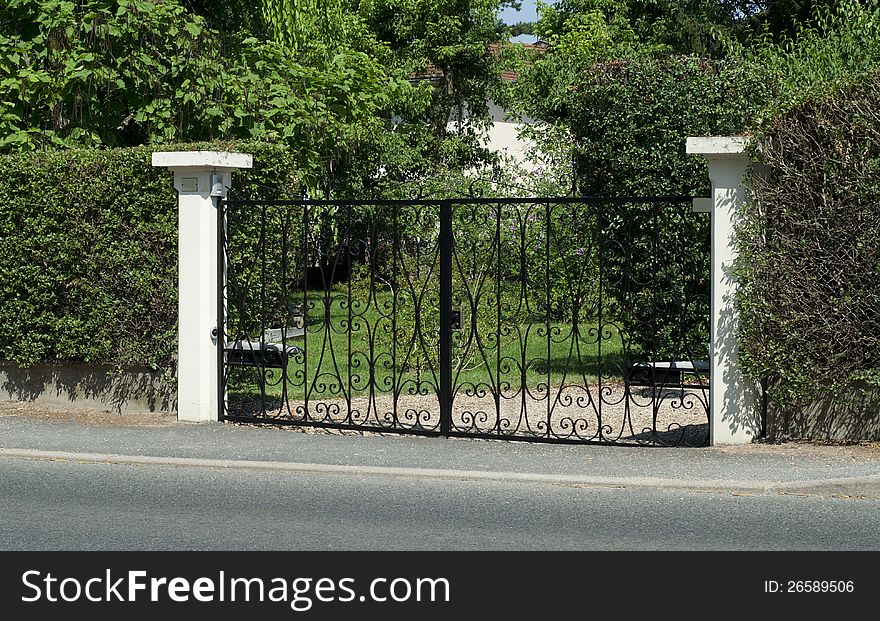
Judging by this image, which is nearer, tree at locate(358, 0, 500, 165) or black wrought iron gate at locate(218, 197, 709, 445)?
black wrought iron gate at locate(218, 197, 709, 445)

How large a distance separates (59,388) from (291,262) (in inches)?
109

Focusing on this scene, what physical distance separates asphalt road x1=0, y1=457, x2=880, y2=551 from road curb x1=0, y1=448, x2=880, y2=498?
0.06 m

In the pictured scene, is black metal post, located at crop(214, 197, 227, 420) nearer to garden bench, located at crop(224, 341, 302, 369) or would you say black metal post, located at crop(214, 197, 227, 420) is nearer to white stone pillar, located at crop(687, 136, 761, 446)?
garden bench, located at crop(224, 341, 302, 369)

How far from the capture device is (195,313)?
11.6m

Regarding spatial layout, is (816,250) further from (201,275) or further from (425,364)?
(425,364)

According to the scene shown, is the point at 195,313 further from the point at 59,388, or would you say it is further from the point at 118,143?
the point at 118,143

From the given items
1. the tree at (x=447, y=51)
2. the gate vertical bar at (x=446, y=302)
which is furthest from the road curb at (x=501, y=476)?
the tree at (x=447, y=51)

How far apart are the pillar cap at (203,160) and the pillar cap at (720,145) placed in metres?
4.27

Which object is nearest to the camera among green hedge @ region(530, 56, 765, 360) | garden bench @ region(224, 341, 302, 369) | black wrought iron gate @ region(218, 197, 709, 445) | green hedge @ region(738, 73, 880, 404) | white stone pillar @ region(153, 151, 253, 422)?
green hedge @ region(738, 73, 880, 404)

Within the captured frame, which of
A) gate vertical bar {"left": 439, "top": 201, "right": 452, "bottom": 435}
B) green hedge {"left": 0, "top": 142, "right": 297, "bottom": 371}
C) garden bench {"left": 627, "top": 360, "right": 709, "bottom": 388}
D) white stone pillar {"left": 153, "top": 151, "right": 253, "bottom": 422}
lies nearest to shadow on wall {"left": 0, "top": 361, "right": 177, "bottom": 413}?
green hedge {"left": 0, "top": 142, "right": 297, "bottom": 371}

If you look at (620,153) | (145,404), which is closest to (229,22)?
(620,153)

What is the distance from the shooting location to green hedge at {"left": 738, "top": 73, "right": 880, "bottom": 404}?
9445 millimetres

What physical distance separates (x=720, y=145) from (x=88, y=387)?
6780 millimetres

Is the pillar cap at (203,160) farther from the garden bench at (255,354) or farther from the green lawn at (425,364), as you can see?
the green lawn at (425,364)
